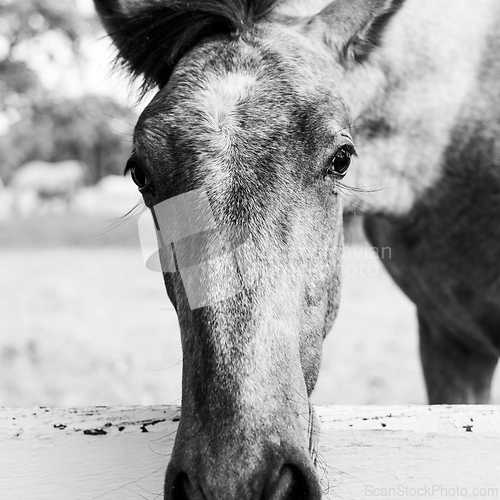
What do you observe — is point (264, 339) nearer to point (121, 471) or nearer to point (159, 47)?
point (121, 471)

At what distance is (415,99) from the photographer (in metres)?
2.60

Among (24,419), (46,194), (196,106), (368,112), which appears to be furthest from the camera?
(46,194)

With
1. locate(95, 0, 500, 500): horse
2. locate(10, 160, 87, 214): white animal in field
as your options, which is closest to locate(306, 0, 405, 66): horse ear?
locate(95, 0, 500, 500): horse

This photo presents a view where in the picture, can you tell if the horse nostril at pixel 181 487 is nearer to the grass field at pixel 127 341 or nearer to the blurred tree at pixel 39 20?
the grass field at pixel 127 341

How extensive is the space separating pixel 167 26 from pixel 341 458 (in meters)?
1.47

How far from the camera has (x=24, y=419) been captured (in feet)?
4.67

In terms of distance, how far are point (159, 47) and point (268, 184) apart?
853 mm

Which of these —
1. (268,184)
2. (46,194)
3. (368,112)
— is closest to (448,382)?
(368,112)

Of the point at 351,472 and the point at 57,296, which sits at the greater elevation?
the point at 351,472

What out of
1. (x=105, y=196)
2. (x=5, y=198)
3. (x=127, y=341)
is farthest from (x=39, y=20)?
(x=5, y=198)

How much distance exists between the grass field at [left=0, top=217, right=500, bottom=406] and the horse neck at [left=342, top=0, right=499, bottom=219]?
2.92ft

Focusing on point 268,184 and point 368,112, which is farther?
point 368,112

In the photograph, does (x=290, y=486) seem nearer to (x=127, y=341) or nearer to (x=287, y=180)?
(x=287, y=180)

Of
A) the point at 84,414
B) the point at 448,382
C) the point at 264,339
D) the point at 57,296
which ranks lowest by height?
the point at 57,296
